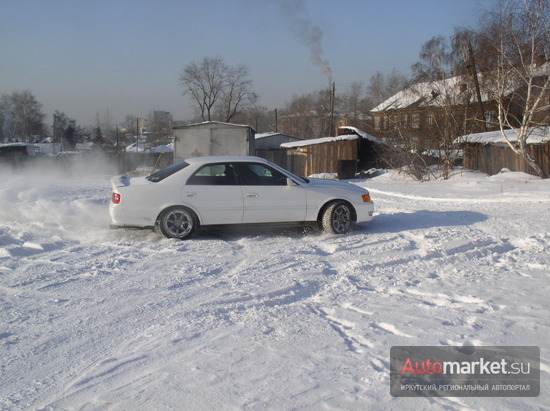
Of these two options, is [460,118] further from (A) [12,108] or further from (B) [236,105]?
(A) [12,108]

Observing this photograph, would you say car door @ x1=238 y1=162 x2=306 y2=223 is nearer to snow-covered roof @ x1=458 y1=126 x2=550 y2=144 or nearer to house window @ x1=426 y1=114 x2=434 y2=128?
snow-covered roof @ x1=458 y1=126 x2=550 y2=144

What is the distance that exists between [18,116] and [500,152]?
7225 cm

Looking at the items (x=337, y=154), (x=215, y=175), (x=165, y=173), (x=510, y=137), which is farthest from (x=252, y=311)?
(x=337, y=154)

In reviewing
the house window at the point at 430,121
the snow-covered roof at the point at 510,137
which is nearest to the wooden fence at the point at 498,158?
the snow-covered roof at the point at 510,137

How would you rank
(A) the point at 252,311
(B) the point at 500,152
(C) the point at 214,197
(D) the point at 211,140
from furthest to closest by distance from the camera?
(D) the point at 211,140 < (B) the point at 500,152 < (C) the point at 214,197 < (A) the point at 252,311

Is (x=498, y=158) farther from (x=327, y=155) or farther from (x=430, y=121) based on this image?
(x=327, y=155)

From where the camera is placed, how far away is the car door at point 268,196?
8.00 metres

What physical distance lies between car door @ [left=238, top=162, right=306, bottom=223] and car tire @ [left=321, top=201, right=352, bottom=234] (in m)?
0.41

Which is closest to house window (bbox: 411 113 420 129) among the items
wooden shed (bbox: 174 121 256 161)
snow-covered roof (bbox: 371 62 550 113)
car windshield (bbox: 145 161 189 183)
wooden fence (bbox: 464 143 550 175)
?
snow-covered roof (bbox: 371 62 550 113)

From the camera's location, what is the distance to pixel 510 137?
22281 millimetres

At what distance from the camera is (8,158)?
31703mm

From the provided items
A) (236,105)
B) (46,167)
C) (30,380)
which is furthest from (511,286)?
(236,105)

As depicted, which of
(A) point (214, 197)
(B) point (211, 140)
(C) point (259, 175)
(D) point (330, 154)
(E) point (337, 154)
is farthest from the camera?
(D) point (330, 154)

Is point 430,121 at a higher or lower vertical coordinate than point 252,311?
higher
